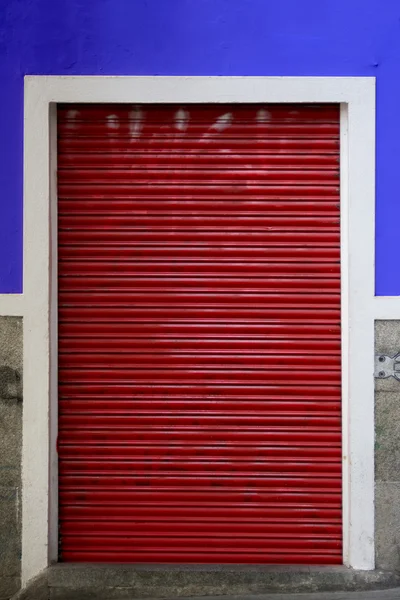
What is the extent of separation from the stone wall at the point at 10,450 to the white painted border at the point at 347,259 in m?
0.06

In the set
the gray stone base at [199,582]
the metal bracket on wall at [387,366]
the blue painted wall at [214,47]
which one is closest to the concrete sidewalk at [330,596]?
the gray stone base at [199,582]

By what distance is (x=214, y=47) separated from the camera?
4.60 metres

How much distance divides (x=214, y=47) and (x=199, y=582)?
357cm

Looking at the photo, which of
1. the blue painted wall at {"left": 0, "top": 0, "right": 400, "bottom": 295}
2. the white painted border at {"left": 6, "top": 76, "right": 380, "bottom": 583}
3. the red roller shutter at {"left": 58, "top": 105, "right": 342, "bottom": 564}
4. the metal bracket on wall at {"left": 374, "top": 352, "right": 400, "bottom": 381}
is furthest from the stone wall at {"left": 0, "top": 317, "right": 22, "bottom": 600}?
the metal bracket on wall at {"left": 374, "top": 352, "right": 400, "bottom": 381}

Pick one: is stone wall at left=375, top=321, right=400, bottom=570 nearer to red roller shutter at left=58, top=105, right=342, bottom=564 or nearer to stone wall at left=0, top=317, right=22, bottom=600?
red roller shutter at left=58, top=105, right=342, bottom=564

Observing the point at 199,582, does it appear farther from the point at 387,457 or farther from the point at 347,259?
the point at 347,259

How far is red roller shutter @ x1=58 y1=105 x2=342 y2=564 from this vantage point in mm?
4711

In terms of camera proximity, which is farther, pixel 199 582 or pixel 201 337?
pixel 201 337

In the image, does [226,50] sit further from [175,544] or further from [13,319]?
[175,544]

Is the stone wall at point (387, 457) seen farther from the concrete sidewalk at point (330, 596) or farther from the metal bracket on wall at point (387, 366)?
the concrete sidewalk at point (330, 596)

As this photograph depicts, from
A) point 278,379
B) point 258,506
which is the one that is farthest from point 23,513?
point 278,379

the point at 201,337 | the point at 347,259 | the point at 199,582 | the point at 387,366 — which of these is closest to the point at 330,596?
the point at 199,582

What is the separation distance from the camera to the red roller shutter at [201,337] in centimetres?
471

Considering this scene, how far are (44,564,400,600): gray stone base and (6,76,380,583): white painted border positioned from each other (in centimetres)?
13
